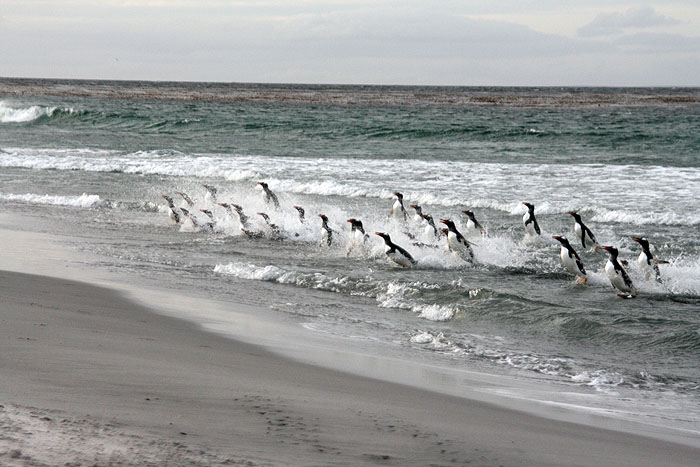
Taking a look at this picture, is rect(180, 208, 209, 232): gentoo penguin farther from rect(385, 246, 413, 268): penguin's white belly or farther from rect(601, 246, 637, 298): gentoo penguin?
rect(601, 246, 637, 298): gentoo penguin

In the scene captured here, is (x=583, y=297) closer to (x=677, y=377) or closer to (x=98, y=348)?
(x=677, y=377)

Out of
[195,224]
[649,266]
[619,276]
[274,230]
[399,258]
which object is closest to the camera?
[619,276]

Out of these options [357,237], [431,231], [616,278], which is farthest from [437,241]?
[616,278]

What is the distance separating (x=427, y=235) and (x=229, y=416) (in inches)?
378

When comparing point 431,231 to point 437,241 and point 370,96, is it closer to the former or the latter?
point 437,241

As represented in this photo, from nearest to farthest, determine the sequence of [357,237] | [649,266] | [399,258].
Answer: [649,266]
[399,258]
[357,237]

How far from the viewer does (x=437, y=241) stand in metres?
13.5

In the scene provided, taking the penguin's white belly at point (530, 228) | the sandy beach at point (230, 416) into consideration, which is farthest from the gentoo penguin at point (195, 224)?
the sandy beach at point (230, 416)

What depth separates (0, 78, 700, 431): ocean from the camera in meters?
7.65

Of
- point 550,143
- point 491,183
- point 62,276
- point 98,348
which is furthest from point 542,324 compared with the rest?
point 550,143

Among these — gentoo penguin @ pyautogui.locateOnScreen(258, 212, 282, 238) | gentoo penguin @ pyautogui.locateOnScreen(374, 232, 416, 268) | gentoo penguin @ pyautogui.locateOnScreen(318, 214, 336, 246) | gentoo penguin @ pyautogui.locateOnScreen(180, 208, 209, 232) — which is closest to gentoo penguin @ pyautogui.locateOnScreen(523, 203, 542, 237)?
gentoo penguin @ pyautogui.locateOnScreen(374, 232, 416, 268)

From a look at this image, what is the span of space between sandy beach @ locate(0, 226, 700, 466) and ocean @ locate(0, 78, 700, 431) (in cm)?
126

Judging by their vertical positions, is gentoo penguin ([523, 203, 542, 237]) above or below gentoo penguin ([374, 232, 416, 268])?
above

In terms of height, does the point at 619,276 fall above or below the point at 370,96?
below
